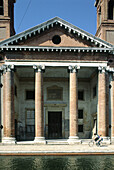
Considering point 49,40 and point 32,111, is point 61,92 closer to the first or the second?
point 32,111

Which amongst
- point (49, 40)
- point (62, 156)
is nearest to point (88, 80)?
point (49, 40)

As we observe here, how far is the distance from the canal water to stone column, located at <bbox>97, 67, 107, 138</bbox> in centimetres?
875

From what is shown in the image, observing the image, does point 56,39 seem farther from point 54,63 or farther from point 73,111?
point 73,111

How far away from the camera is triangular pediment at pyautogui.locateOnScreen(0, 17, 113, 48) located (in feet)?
83.7

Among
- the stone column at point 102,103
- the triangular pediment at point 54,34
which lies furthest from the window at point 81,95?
the triangular pediment at point 54,34

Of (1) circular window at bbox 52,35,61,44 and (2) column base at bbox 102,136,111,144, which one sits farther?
(1) circular window at bbox 52,35,61,44

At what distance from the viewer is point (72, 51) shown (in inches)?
1018

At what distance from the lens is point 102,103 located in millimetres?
25703

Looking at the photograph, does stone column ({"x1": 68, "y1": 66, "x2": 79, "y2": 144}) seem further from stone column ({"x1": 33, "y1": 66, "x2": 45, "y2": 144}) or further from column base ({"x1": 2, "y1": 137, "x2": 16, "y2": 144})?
column base ({"x1": 2, "y1": 137, "x2": 16, "y2": 144})

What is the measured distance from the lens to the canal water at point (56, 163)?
13.9 meters

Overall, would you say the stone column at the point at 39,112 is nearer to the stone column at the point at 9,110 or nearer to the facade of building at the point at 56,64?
the facade of building at the point at 56,64

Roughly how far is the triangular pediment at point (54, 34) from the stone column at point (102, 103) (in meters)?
3.09

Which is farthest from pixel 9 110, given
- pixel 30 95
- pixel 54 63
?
pixel 30 95

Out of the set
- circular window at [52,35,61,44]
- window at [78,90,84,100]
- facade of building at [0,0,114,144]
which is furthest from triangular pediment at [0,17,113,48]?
window at [78,90,84,100]
